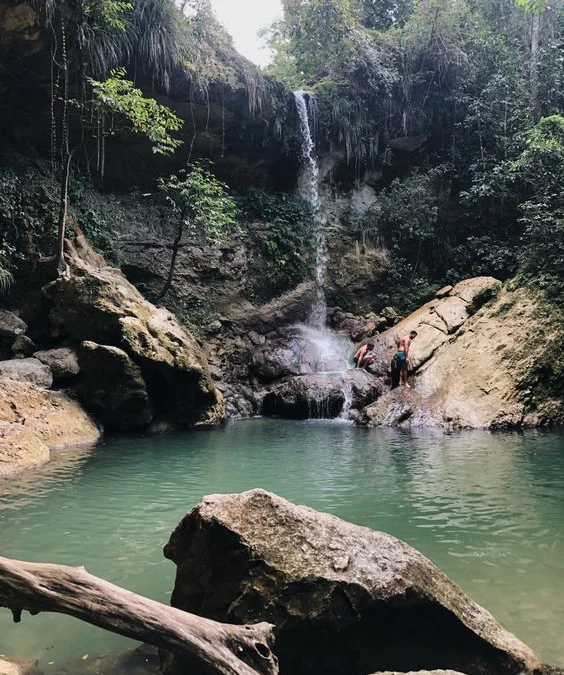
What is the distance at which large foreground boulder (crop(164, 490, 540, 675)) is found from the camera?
2.73 metres

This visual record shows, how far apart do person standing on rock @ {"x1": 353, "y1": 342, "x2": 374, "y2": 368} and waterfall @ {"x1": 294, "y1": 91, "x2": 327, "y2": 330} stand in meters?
4.04

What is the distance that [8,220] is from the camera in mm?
13891

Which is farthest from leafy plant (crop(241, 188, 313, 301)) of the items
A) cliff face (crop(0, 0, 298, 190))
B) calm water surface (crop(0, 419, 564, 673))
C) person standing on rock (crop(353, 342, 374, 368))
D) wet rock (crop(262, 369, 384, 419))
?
calm water surface (crop(0, 419, 564, 673))

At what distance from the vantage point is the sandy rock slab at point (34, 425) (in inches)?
317

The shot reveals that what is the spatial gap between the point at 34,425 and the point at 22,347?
134 inches

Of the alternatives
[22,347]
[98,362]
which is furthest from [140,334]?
[22,347]

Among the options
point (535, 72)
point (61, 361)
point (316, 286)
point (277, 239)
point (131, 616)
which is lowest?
point (131, 616)

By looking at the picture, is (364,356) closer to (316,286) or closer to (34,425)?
(316,286)

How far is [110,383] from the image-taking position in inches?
452

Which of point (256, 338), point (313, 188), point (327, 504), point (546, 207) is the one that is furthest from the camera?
point (313, 188)

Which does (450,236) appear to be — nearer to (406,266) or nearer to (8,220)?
(406,266)

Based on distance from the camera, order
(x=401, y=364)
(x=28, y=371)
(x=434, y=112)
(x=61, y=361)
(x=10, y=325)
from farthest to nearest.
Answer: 1. (x=434, y=112)
2. (x=401, y=364)
3. (x=10, y=325)
4. (x=61, y=361)
5. (x=28, y=371)

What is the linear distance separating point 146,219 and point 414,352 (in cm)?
1050

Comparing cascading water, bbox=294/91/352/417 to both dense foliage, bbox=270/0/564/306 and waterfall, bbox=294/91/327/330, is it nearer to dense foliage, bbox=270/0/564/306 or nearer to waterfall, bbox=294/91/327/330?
waterfall, bbox=294/91/327/330
